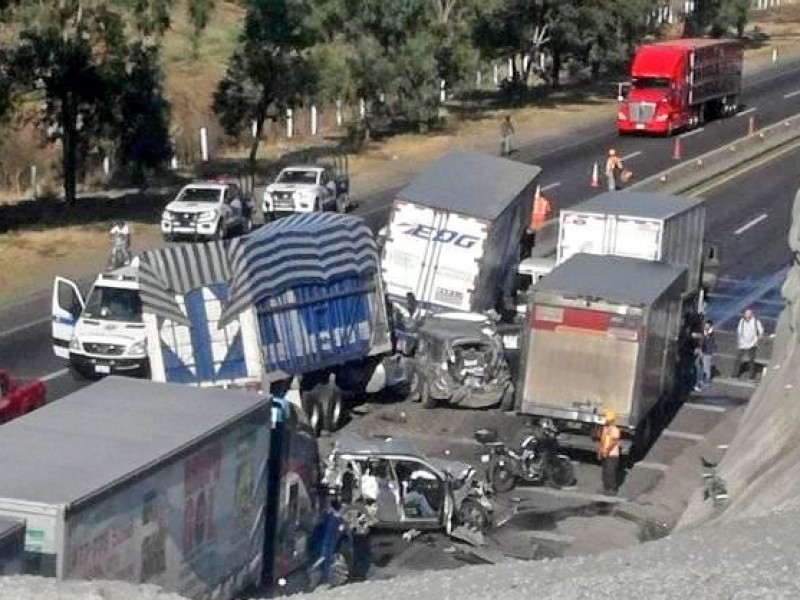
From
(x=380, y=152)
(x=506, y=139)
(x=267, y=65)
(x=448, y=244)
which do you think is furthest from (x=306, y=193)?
(x=380, y=152)

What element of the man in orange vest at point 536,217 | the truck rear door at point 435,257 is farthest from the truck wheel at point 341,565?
the man in orange vest at point 536,217

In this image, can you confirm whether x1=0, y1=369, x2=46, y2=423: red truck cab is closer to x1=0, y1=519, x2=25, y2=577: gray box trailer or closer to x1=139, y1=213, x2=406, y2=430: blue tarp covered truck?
x1=139, y1=213, x2=406, y2=430: blue tarp covered truck

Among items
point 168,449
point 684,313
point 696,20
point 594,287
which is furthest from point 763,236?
point 696,20

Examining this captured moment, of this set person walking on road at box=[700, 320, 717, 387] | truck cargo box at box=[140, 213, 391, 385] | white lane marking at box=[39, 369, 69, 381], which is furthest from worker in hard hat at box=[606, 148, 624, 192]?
white lane marking at box=[39, 369, 69, 381]

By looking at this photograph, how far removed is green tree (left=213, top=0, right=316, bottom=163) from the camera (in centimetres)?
5503

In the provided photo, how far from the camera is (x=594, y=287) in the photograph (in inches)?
1090

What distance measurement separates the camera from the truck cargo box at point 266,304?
26.5 meters

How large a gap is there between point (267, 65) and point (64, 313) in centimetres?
2602

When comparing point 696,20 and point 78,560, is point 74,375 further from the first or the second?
point 696,20

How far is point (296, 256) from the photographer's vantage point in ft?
93.3

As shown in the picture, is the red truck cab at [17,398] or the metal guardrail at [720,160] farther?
Result: the metal guardrail at [720,160]

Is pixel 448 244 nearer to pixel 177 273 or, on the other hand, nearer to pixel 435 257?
pixel 435 257

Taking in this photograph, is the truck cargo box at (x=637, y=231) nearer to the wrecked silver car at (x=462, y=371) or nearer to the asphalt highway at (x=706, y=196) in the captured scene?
the wrecked silver car at (x=462, y=371)

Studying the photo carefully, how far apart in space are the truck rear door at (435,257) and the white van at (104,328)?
5.30 meters
